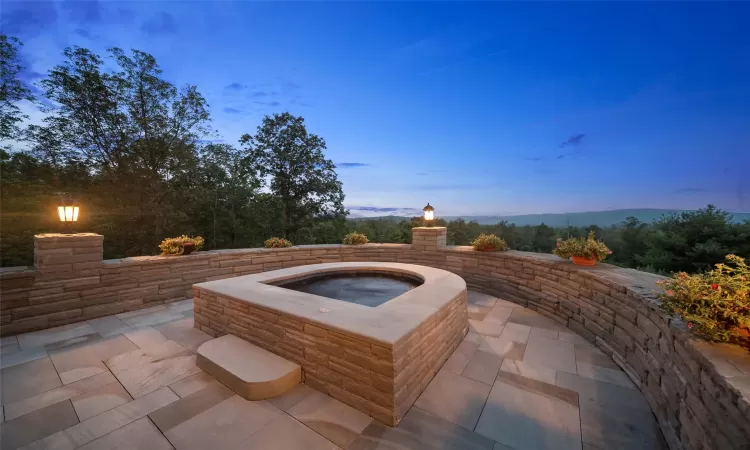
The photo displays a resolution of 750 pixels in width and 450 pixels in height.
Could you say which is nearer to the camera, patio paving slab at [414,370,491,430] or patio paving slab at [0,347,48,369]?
patio paving slab at [414,370,491,430]

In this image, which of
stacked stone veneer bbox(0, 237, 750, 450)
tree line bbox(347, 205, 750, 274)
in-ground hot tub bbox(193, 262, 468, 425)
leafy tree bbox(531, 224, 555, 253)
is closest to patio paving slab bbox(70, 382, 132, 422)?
in-ground hot tub bbox(193, 262, 468, 425)

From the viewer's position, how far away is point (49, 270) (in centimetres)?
353

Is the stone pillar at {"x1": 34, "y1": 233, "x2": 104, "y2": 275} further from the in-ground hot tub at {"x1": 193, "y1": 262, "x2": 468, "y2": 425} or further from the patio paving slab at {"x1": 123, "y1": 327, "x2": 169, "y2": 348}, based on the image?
the in-ground hot tub at {"x1": 193, "y1": 262, "x2": 468, "y2": 425}

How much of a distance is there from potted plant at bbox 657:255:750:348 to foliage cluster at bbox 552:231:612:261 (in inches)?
74.0

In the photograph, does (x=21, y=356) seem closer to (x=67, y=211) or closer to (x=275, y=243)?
(x=67, y=211)

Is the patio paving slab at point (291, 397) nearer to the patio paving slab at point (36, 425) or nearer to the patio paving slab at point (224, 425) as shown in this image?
the patio paving slab at point (224, 425)

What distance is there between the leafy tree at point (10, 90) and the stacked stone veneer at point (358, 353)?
29.4ft

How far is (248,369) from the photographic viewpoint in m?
2.36

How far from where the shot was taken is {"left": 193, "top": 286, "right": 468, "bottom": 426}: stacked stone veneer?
192cm

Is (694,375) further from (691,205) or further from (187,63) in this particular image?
(187,63)

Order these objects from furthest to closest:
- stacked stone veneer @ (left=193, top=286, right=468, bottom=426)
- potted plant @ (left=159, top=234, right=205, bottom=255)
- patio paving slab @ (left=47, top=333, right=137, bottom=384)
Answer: potted plant @ (left=159, top=234, right=205, bottom=255) < patio paving slab @ (left=47, top=333, right=137, bottom=384) < stacked stone veneer @ (left=193, top=286, right=468, bottom=426)

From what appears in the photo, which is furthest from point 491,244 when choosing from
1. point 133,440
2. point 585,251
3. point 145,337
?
point 145,337

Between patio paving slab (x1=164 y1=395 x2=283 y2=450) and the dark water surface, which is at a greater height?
the dark water surface

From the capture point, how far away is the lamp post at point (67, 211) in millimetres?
3648
